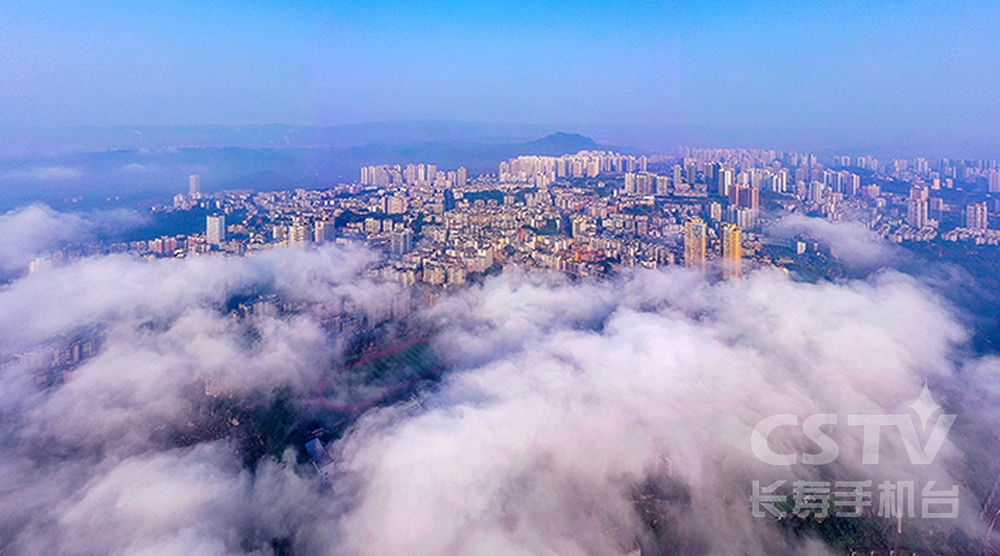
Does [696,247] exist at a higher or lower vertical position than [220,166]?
lower

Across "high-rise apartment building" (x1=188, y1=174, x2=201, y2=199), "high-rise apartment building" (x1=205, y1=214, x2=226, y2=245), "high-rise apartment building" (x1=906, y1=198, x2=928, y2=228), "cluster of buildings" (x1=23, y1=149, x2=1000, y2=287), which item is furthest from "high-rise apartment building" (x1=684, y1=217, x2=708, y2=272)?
"high-rise apartment building" (x1=188, y1=174, x2=201, y2=199)

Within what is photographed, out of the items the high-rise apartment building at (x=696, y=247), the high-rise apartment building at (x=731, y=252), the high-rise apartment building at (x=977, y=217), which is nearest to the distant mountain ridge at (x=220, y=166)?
the high-rise apartment building at (x=696, y=247)

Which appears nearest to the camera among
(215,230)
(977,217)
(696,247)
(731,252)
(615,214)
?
(731,252)

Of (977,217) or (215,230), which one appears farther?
(215,230)

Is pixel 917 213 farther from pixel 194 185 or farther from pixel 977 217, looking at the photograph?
pixel 194 185

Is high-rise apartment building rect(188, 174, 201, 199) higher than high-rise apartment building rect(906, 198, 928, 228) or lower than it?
higher

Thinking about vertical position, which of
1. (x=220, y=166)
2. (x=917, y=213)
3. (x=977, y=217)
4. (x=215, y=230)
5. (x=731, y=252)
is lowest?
(x=731, y=252)

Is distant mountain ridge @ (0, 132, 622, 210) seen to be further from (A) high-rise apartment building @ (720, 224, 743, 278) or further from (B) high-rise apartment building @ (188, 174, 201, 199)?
(A) high-rise apartment building @ (720, 224, 743, 278)

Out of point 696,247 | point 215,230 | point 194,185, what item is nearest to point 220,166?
point 194,185

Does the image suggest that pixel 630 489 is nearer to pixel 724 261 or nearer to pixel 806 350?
pixel 806 350

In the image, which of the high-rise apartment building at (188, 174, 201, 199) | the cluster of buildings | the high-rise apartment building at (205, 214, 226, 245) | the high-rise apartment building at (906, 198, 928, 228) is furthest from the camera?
the high-rise apartment building at (188, 174, 201, 199)

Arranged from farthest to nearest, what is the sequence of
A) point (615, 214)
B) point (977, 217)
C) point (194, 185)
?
1. point (194, 185)
2. point (615, 214)
3. point (977, 217)
